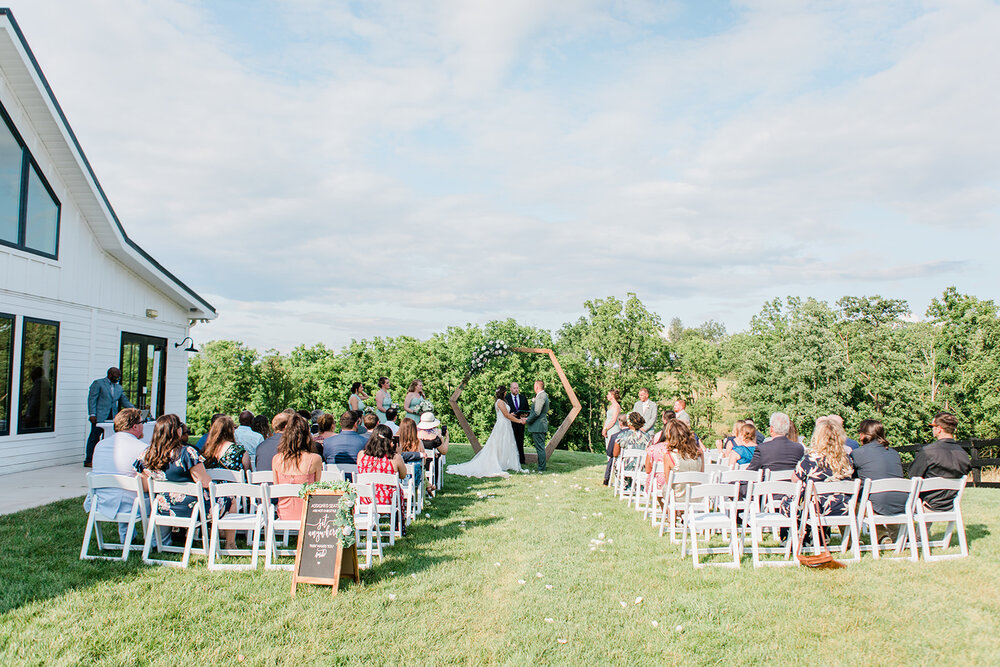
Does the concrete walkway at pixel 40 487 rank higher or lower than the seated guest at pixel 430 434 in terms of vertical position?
lower

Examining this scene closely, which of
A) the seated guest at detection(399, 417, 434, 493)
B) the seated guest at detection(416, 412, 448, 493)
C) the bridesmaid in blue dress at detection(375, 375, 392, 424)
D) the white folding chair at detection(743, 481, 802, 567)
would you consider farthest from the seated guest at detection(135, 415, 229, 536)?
the bridesmaid in blue dress at detection(375, 375, 392, 424)

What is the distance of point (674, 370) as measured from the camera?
1337 inches

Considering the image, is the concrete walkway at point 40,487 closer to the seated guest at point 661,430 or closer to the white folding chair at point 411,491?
the white folding chair at point 411,491

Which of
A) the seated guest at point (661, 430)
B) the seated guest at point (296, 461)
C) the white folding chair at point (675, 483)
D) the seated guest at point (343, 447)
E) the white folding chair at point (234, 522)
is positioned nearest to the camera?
the white folding chair at point (234, 522)

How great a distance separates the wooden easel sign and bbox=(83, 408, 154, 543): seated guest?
183 centimetres

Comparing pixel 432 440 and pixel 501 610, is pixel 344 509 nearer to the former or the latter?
pixel 501 610

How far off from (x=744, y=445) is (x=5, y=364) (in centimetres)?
1110

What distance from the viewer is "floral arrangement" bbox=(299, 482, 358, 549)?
5.02m

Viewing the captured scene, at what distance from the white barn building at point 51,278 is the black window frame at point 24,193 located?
0.7 inches

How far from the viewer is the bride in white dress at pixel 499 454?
12.9 metres

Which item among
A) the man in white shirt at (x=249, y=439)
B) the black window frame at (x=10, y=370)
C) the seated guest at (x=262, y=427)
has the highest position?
the black window frame at (x=10, y=370)

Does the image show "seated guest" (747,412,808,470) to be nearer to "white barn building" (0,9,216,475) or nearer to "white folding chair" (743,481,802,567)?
"white folding chair" (743,481,802,567)

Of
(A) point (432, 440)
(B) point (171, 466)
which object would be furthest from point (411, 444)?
(B) point (171, 466)

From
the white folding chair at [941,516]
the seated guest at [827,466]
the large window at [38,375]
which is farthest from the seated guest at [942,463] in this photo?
the large window at [38,375]
